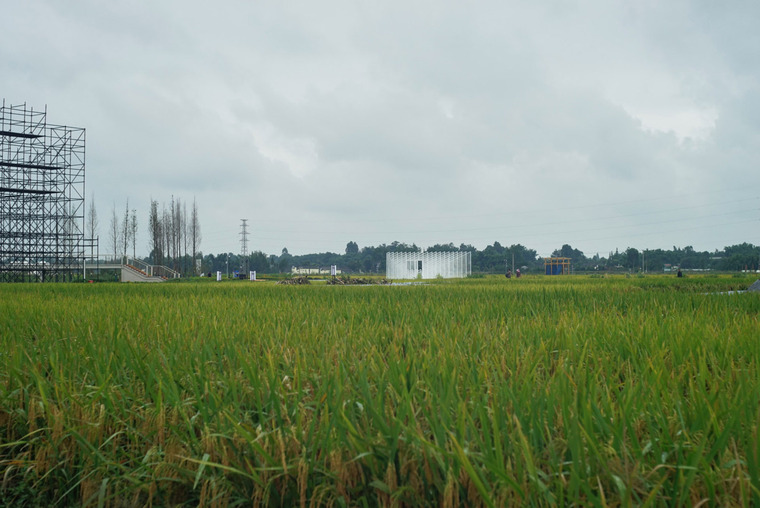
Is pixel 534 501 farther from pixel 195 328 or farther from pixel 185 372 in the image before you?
pixel 195 328

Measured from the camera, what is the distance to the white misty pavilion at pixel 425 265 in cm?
3312

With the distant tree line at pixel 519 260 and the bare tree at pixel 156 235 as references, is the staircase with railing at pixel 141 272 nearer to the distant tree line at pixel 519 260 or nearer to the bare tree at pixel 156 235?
the bare tree at pixel 156 235

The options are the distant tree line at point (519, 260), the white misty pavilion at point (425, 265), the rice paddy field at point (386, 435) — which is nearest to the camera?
the rice paddy field at point (386, 435)

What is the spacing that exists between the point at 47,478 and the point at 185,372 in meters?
0.65

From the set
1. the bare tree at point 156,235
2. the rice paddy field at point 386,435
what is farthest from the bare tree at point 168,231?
the rice paddy field at point 386,435

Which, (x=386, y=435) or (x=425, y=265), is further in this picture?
(x=425, y=265)

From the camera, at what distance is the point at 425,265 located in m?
33.2

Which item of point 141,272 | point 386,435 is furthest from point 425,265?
point 386,435

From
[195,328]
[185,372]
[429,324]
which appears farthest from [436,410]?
[195,328]

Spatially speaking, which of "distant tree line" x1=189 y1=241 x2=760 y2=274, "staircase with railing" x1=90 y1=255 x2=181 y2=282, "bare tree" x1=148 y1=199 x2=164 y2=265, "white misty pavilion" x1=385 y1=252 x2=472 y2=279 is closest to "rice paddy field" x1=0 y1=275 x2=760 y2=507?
"white misty pavilion" x1=385 y1=252 x2=472 y2=279

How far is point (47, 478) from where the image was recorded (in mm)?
1668

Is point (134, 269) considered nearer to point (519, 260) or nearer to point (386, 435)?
point (386, 435)

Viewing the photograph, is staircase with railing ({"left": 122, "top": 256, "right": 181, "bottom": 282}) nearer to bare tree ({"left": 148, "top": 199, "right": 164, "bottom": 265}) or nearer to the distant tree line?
bare tree ({"left": 148, "top": 199, "right": 164, "bottom": 265})

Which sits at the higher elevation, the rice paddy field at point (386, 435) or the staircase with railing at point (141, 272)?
the staircase with railing at point (141, 272)
